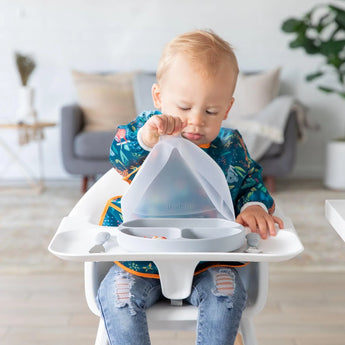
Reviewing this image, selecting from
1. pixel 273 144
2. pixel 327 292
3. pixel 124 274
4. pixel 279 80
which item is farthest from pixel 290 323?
pixel 279 80

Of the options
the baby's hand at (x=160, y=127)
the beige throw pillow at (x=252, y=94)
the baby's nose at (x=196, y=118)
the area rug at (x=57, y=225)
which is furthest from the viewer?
the beige throw pillow at (x=252, y=94)

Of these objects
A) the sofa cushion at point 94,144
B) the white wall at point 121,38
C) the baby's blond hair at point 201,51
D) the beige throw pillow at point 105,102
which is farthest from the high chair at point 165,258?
the white wall at point 121,38

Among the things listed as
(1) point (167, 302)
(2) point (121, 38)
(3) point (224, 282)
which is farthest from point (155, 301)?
(2) point (121, 38)

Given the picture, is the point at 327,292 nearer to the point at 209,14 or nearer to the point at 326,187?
the point at 326,187

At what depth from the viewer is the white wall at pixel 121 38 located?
13.8 feet

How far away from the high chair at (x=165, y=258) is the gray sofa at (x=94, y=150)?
2.35m

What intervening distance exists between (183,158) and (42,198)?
2860mm

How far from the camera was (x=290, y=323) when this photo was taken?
5.82ft

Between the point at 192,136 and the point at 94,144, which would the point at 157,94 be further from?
the point at 94,144

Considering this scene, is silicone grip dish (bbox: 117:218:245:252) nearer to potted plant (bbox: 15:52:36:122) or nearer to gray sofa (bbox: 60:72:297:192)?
gray sofa (bbox: 60:72:297:192)

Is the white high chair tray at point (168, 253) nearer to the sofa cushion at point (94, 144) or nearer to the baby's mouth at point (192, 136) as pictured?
the baby's mouth at point (192, 136)

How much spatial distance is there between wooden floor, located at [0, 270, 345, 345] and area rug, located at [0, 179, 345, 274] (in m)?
0.10

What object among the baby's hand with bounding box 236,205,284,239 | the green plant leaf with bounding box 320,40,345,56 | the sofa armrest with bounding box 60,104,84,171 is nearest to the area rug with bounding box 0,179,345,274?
the sofa armrest with bounding box 60,104,84,171

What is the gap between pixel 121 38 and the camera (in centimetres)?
426
